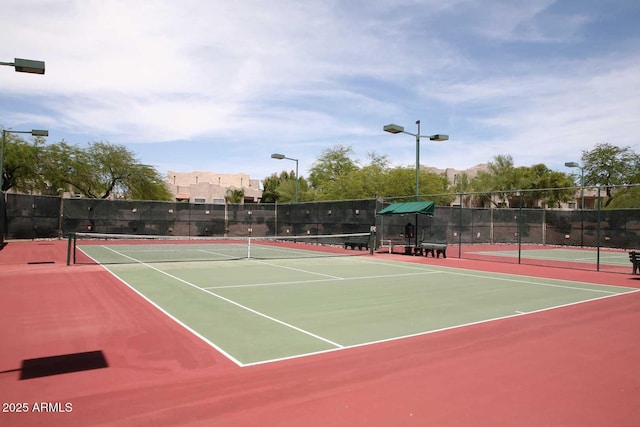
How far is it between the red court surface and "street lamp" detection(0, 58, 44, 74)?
5.11 metres

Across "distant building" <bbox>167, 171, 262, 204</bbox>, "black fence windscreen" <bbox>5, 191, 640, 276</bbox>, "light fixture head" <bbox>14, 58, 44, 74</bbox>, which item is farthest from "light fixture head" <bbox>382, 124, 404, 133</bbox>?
"distant building" <bbox>167, 171, 262, 204</bbox>

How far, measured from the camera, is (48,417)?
12.5 ft

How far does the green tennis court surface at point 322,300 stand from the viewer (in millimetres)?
6416

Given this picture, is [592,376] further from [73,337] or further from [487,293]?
[73,337]

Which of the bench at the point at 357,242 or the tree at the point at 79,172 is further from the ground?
the tree at the point at 79,172

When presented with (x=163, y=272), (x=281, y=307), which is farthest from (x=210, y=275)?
(x=281, y=307)

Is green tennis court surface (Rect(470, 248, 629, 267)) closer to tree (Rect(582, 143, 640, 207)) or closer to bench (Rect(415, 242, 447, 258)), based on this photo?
bench (Rect(415, 242, 447, 258))

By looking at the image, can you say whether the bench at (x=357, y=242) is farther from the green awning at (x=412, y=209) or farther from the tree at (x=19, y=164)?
the tree at (x=19, y=164)

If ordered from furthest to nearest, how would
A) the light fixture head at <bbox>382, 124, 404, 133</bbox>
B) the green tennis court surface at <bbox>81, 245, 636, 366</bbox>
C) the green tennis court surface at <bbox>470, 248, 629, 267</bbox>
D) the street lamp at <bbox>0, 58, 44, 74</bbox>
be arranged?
the green tennis court surface at <bbox>470, 248, 629, 267</bbox> → the light fixture head at <bbox>382, 124, 404, 133</bbox> → the street lamp at <bbox>0, 58, 44, 74</bbox> → the green tennis court surface at <bbox>81, 245, 636, 366</bbox>

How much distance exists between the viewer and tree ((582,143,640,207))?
51688 millimetres

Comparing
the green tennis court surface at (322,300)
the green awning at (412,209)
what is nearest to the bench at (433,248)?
the green awning at (412,209)

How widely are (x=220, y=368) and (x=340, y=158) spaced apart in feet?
189

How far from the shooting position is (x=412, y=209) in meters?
21.5

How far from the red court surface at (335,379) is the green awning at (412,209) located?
13.5 metres
